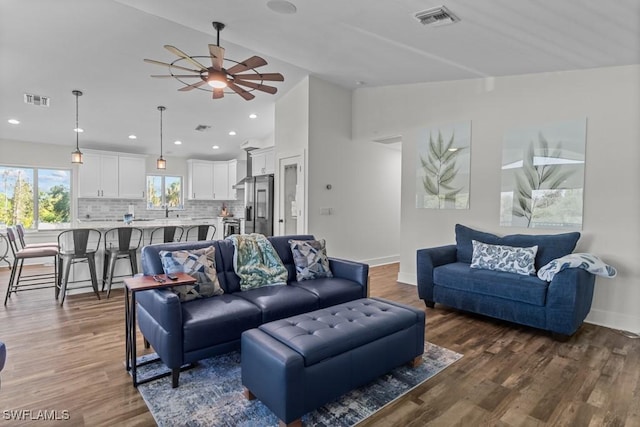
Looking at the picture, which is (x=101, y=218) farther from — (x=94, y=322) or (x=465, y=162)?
(x=465, y=162)

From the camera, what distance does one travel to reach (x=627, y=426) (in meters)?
1.95

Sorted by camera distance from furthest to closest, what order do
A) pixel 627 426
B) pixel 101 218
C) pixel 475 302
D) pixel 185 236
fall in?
pixel 101 218 < pixel 185 236 < pixel 475 302 < pixel 627 426

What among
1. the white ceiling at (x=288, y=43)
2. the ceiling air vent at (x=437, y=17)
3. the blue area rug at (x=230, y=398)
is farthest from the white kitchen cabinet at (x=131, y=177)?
the ceiling air vent at (x=437, y=17)

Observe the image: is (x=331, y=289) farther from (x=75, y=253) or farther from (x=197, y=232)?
(x=75, y=253)

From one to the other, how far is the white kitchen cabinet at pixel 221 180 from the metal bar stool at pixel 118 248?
405 cm

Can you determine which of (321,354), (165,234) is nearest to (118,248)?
(165,234)

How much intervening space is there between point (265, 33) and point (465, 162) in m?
3.07

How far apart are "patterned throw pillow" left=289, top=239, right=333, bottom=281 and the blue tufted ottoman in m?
0.94

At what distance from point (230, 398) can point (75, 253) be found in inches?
131

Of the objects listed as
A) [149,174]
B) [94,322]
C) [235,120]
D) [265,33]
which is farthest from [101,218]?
[265,33]

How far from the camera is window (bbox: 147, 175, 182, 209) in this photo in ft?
27.2

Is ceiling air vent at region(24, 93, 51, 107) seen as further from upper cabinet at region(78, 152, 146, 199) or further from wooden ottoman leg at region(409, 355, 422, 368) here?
wooden ottoman leg at region(409, 355, 422, 368)

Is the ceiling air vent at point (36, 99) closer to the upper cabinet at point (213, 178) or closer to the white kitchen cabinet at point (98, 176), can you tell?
the white kitchen cabinet at point (98, 176)

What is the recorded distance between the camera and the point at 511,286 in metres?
3.35
